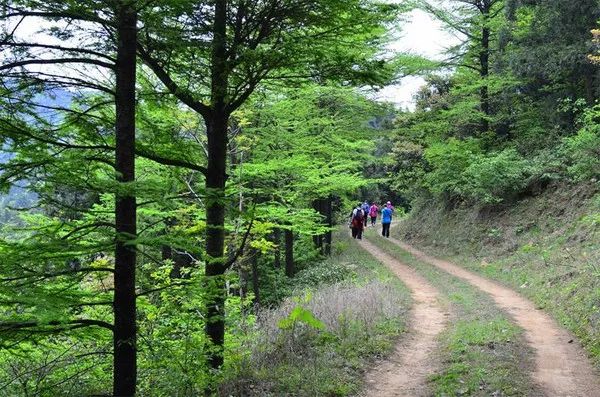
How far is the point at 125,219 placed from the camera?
5.35 m

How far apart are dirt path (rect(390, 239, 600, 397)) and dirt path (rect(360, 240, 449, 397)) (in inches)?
61.1

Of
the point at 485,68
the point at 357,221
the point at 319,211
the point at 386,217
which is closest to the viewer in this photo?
the point at 485,68

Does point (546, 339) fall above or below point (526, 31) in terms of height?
below

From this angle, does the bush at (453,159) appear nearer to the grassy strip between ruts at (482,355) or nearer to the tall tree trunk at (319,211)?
the tall tree trunk at (319,211)

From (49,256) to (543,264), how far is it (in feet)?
44.0

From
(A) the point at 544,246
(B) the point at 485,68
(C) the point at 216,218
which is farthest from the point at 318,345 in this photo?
(B) the point at 485,68

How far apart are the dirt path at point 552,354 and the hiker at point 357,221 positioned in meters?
13.9

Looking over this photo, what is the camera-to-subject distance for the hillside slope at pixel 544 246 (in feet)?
33.7

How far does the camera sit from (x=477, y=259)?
18328mm

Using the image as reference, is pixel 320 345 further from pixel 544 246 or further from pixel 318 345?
pixel 544 246

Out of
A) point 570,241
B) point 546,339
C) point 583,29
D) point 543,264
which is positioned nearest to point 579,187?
point 570,241

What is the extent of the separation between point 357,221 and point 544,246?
1267 centimetres

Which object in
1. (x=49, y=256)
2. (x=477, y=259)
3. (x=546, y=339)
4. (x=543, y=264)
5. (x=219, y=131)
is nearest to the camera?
(x=49, y=256)

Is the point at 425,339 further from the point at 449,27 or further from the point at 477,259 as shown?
the point at 449,27
